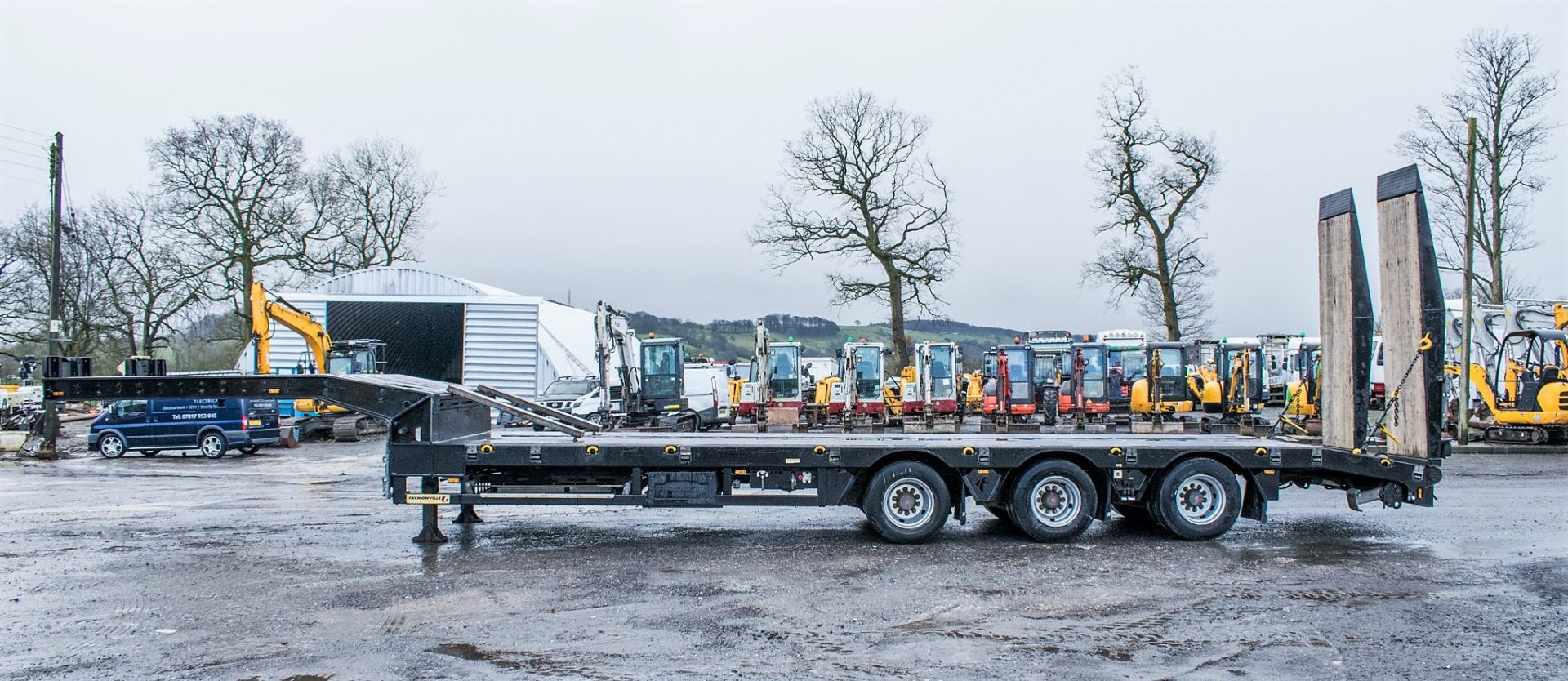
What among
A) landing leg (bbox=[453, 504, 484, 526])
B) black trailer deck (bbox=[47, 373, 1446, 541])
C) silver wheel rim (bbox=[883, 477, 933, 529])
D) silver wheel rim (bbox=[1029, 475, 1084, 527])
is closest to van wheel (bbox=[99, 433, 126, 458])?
landing leg (bbox=[453, 504, 484, 526])

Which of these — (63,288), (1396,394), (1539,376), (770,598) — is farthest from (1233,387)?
(63,288)

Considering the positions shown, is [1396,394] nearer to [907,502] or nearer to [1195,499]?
[1195,499]

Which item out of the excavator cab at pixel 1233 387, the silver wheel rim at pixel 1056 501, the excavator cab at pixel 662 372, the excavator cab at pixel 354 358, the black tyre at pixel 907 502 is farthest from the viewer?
the excavator cab at pixel 1233 387

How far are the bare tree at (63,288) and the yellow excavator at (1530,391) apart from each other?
43.7 metres

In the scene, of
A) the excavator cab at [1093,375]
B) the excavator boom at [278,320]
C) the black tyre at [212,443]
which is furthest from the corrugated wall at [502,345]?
the excavator cab at [1093,375]

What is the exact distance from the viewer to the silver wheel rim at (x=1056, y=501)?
31.6 ft

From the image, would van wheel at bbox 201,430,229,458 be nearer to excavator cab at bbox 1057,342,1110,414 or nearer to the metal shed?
the metal shed

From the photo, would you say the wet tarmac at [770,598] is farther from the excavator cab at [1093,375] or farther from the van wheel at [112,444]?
the excavator cab at [1093,375]

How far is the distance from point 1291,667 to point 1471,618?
2.03 m

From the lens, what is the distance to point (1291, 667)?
5.95 m

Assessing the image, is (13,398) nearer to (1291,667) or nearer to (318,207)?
(318,207)

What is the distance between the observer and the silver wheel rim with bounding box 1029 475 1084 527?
962cm

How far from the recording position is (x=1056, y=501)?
9.70 meters

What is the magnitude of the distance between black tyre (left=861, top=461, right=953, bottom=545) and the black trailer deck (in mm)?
12
